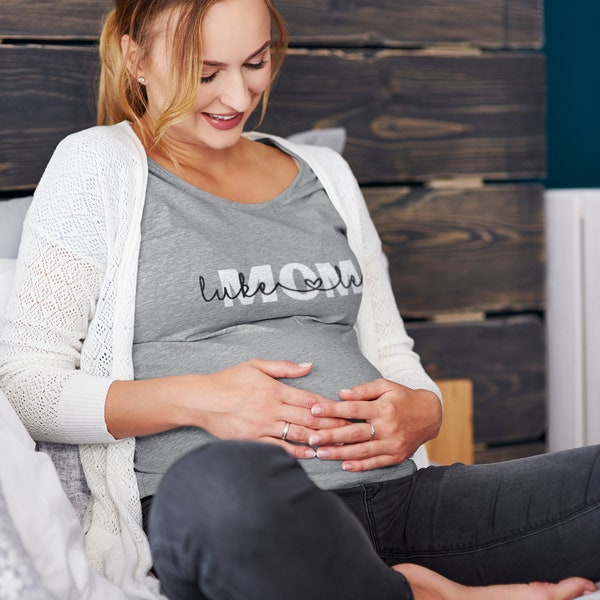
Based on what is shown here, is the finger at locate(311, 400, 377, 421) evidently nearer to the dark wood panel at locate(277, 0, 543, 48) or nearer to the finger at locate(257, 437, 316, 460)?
the finger at locate(257, 437, 316, 460)

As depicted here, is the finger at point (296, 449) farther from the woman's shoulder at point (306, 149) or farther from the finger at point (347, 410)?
the woman's shoulder at point (306, 149)

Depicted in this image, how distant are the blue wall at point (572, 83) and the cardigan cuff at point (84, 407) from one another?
1.41m

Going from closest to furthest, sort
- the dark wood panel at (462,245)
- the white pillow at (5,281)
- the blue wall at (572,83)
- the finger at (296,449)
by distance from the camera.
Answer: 1. the finger at (296,449)
2. the white pillow at (5,281)
3. the dark wood panel at (462,245)
4. the blue wall at (572,83)

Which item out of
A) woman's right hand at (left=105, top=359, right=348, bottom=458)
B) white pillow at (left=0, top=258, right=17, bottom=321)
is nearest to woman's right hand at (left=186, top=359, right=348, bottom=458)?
woman's right hand at (left=105, top=359, right=348, bottom=458)

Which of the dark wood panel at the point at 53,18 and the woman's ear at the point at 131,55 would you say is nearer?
the woman's ear at the point at 131,55

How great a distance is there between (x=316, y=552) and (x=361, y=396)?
1.09ft

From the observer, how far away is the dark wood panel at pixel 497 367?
186cm

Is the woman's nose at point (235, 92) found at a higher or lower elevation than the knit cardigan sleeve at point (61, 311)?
higher

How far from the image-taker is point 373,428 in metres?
1.10

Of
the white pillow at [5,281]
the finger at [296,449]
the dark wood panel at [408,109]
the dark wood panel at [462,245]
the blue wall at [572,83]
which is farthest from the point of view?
the blue wall at [572,83]

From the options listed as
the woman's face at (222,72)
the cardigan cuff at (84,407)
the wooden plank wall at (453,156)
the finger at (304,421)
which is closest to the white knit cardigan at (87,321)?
the cardigan cuff at (84,407)

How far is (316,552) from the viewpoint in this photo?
0.80 metres

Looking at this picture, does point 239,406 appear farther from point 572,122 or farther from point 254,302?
point 572,122

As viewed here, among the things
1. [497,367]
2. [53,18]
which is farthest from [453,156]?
[53,18]
